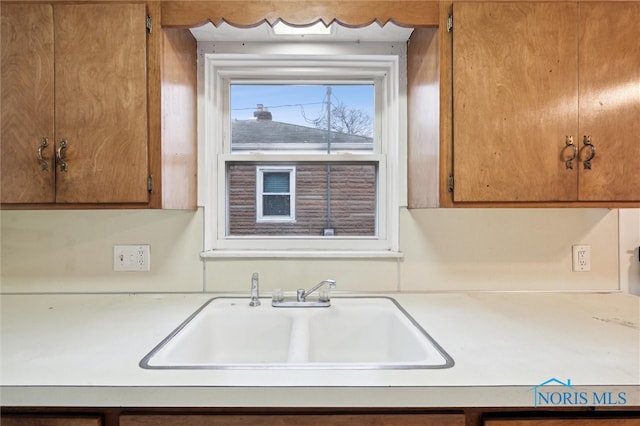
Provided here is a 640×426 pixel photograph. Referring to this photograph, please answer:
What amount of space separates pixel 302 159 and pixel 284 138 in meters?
0.16

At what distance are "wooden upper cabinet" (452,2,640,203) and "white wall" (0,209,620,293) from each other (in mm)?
345

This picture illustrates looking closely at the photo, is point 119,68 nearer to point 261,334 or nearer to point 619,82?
point 261,334

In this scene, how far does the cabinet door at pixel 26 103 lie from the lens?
A: 1091 millimetres

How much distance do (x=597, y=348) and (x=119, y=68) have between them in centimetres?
162

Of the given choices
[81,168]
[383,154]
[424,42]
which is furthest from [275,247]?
[424,42]

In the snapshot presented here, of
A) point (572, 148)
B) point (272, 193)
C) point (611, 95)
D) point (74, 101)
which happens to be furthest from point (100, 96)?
point (611, 95)

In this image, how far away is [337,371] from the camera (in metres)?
0.75

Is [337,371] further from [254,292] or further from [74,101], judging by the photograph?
[74,101]

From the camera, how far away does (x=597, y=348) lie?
873 millimetres

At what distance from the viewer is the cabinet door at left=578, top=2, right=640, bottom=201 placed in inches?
43.9

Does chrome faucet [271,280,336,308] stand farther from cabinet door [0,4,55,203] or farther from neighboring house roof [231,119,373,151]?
cabinet door [0,4,55,203]

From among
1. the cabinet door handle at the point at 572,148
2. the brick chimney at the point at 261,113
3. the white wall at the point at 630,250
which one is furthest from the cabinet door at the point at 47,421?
the white wall at the point at 630,250
